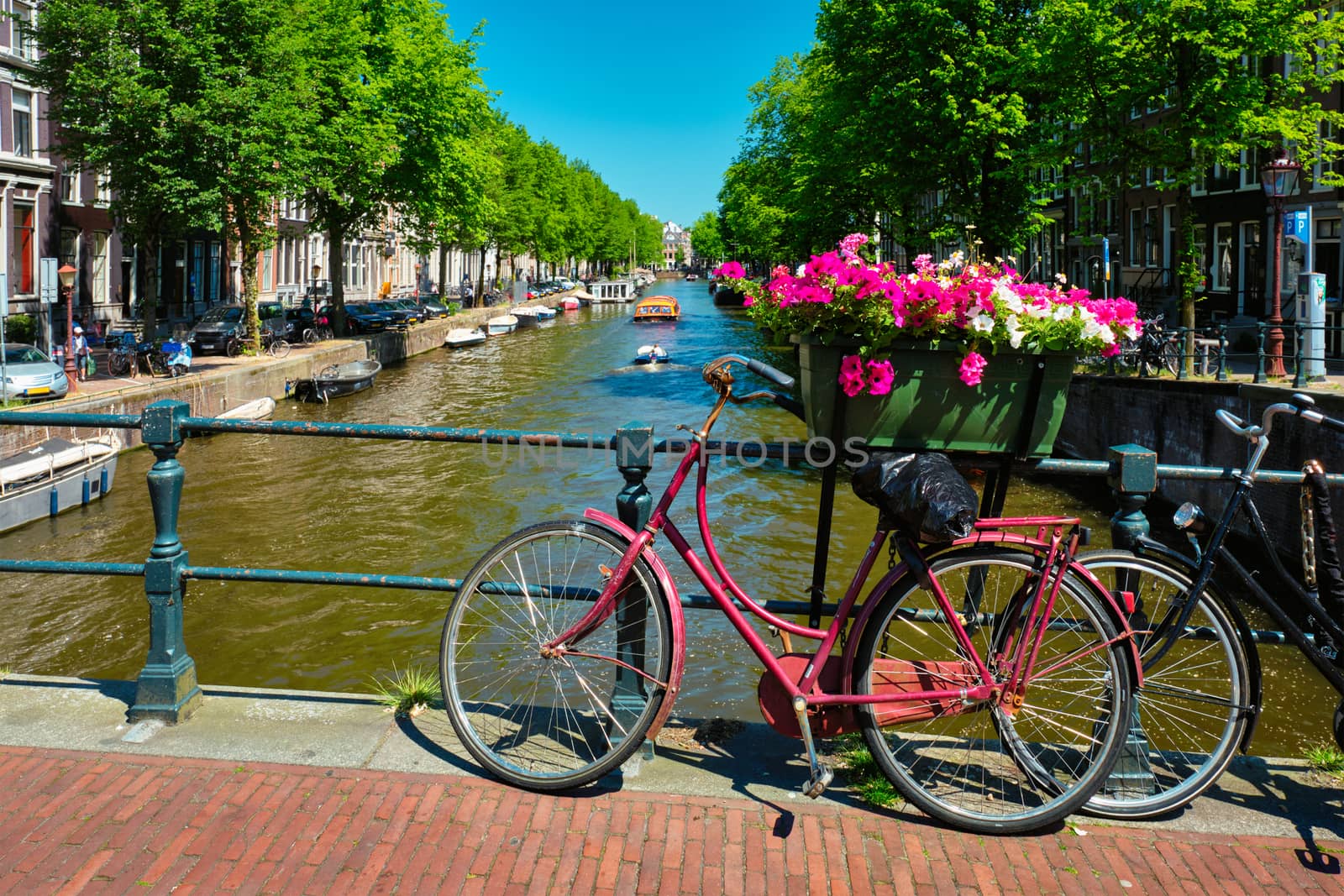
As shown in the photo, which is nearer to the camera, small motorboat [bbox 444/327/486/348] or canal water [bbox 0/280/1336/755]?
canal water [bbox 0/280/1336/755]

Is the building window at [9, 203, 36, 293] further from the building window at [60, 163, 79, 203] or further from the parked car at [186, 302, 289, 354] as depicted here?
the parked car at [186, 302, 289, 354]

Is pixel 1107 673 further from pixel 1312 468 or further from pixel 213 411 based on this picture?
pixel 213 411

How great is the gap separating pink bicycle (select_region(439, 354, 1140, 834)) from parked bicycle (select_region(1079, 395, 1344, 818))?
0.14 m

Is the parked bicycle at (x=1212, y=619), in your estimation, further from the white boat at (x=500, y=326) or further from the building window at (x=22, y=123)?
the white boat at (x=500, y=326)

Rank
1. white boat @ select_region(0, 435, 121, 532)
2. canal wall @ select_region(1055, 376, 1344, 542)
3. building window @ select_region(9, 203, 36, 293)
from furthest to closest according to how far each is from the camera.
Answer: building window @ select_region(9, 203, 36, 293) → white boat @ select_region(0, 435, 121, 532) → canal wall @ select_region(1055, 376, 1344, 542)

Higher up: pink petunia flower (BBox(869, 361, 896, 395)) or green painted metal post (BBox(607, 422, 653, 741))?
pink petunia flower (BBox(869, 361, 896, 395))

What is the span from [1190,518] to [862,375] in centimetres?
113

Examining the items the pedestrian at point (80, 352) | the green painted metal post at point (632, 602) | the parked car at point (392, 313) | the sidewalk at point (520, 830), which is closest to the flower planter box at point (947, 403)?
the green painted metal post at point (632, 602)

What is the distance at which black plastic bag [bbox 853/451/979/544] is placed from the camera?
3189 mm

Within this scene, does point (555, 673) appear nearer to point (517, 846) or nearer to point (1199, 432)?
point (517, 846)

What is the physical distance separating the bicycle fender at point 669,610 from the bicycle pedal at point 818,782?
472mm

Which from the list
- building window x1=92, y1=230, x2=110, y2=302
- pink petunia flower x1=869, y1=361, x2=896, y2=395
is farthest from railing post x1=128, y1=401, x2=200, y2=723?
building window x1=92, y1=230, x2=110, y2=302

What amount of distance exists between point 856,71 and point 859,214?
381 inches

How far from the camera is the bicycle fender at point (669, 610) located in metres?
3.42
